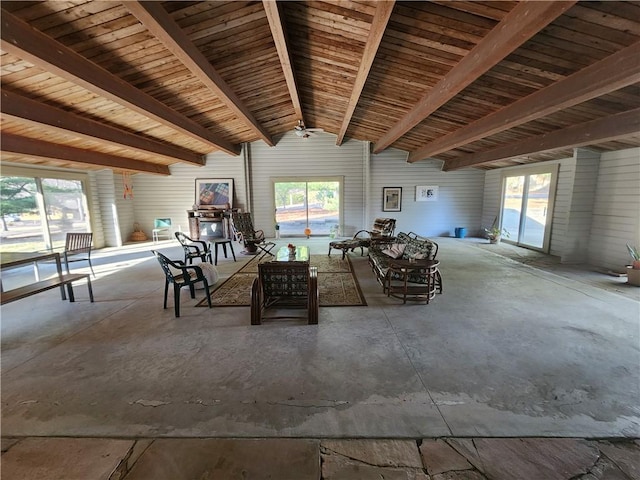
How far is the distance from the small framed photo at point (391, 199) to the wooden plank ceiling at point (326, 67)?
3.21 meters

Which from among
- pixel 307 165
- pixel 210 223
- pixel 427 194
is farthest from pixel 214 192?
pixel 427 194

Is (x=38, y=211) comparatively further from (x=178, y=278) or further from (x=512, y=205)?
(x=512, y=205)

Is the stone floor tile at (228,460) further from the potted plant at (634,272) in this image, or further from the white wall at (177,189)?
the white wall at (177,189)

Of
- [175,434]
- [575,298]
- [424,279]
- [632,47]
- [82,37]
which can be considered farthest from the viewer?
[424,279]

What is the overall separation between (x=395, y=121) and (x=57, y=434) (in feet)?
22.3

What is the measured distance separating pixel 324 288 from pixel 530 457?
318 centimetres

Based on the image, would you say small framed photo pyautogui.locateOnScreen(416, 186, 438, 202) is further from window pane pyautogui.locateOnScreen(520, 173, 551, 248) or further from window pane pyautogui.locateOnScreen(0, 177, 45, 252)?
window pane pyautogui.locateOnScreen(0, 177, 45, 252)

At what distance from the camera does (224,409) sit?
2029 mm

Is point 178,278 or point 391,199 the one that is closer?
point 178,278

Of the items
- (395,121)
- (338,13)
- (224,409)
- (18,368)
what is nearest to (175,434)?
(224,409)

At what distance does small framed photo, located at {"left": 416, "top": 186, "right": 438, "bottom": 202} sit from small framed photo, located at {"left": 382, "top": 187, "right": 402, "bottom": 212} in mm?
619

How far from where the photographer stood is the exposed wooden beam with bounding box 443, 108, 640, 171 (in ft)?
12.0

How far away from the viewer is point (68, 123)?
168 inches

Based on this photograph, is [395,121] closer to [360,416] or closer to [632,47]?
[632,47]
